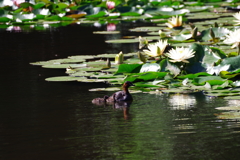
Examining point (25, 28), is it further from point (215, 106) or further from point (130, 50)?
point (215, 106)

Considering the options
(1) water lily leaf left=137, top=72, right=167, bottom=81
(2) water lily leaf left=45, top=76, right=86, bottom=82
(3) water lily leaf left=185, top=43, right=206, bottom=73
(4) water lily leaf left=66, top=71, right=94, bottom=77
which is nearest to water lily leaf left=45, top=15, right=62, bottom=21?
(4) water lily leaf left=66, top=71, right=94, bottom=77

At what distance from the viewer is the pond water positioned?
3514mm

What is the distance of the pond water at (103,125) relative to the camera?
3514mm

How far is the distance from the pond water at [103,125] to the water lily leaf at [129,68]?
1.23ft

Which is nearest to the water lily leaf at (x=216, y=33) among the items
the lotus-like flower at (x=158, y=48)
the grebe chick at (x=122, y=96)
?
the lotus-like flower at (x=158, y=48)

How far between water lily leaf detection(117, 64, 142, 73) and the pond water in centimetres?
37

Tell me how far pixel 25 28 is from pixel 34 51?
4.06m

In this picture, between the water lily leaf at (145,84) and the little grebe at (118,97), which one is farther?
the water lily leaf at (145,84)

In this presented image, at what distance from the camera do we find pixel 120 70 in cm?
609

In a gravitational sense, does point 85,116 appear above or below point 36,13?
below

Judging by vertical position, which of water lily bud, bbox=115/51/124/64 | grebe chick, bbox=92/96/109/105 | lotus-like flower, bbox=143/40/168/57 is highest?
lotus-like flower, bbox=143/40/168/57

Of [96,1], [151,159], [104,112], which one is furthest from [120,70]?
[96,1]

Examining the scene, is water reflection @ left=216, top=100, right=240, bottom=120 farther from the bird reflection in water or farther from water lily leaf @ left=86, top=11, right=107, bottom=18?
water lily leaf @ left=86, top=11, right=107, bottom=18

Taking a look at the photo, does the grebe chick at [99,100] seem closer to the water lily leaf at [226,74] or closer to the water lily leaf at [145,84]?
the water lily leaf at [145,84]
